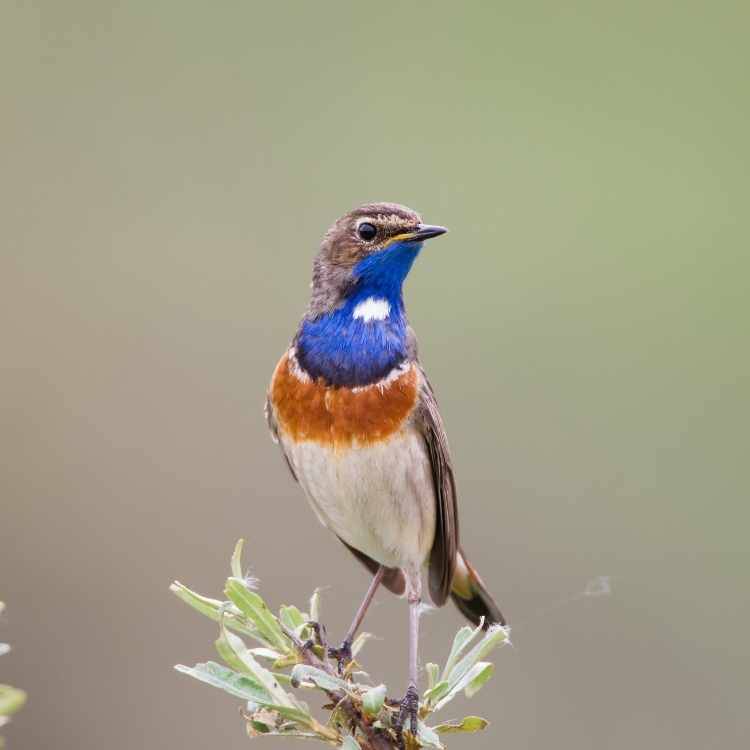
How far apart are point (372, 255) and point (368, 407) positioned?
514 mm

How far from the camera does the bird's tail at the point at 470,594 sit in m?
4.82

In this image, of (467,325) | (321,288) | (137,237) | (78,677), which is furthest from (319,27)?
(321,288)

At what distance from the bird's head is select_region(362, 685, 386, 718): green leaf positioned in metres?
2.09

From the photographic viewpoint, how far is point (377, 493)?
4.33 meters

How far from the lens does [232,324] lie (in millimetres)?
8562

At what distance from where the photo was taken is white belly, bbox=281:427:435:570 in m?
4.28

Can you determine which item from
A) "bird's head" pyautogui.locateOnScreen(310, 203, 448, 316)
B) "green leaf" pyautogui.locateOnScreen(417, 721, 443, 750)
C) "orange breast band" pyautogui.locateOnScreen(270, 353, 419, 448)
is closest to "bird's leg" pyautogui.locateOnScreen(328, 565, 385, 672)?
"orange breast band" pyautogui.locateOnScreen(270, 353, 419, 448)

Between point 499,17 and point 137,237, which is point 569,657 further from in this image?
point 499,17

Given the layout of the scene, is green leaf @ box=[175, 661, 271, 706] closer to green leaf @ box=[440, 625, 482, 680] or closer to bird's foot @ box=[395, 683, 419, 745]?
bird's foot @ box=[395, 683, 419, 745]

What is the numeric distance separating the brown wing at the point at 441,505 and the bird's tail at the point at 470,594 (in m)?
0.19

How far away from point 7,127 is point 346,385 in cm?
647

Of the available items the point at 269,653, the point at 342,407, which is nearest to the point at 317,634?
the point at 269,653

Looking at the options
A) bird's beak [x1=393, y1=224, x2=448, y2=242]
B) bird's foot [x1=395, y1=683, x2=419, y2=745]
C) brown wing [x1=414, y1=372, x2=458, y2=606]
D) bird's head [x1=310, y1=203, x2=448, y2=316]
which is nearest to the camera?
bird's foot [x1=395, y1=683, x2=419, y2=745]

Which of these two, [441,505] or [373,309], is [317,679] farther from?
[441,505]
